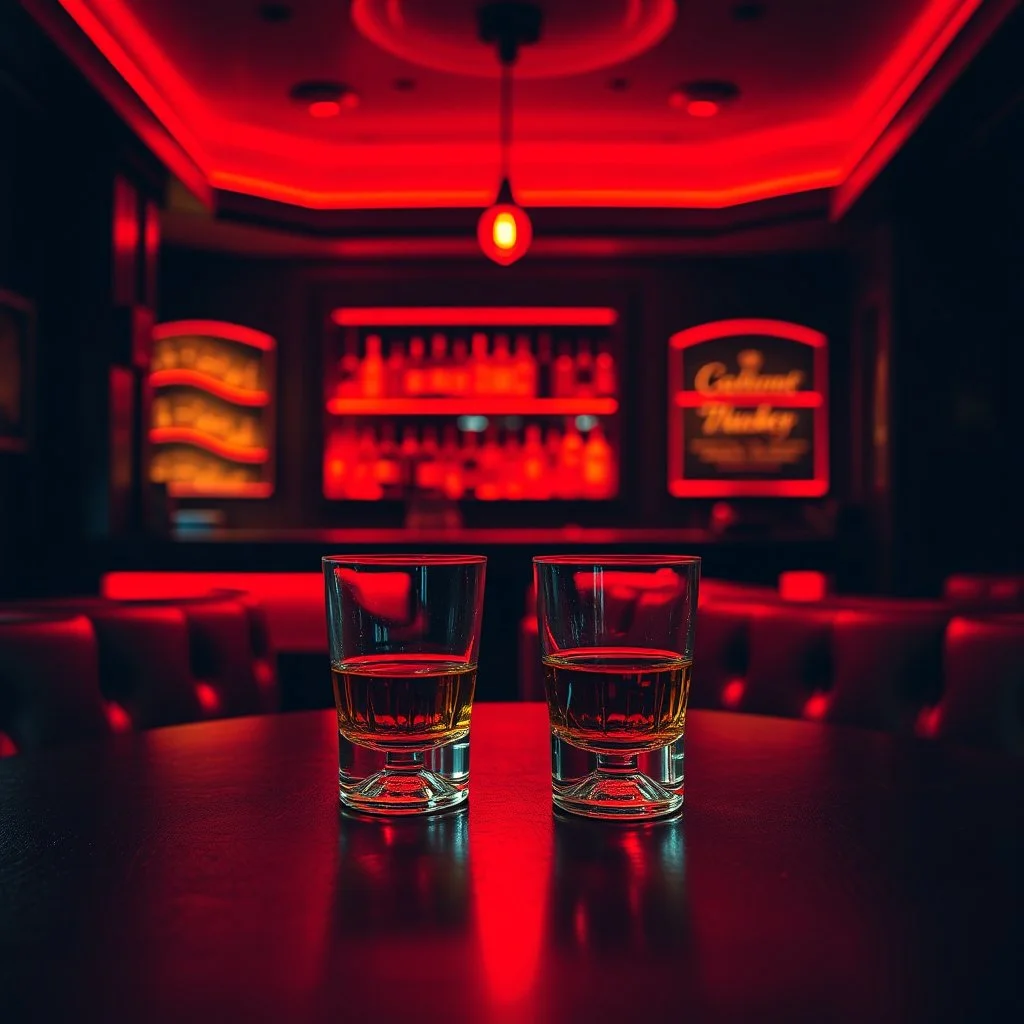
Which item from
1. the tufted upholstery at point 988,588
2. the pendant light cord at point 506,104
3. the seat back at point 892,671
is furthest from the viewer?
the pendant light cord at point 506,104

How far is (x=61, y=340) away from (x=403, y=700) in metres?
4.37

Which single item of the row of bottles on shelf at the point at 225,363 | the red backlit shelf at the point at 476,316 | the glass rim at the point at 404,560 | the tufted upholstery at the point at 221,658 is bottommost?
the tufted upholstery at the point at 221,658

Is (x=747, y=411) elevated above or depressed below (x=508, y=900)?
above

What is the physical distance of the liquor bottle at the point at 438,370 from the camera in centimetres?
643

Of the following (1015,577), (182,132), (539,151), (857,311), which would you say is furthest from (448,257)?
(1015,577)

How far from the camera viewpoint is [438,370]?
21.1 ft

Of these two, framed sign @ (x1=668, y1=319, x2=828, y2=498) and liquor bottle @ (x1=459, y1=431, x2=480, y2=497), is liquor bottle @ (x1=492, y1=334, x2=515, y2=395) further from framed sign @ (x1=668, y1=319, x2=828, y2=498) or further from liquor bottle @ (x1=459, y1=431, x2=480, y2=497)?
framed sign @ (x1=668, y1=319, x2=828, y2=498)

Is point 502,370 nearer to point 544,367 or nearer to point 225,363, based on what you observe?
point 544,367

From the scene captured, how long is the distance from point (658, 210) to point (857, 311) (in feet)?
4.43

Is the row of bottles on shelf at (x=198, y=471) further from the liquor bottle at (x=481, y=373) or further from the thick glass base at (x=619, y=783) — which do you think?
the thick glass base at (x=619, y=783)

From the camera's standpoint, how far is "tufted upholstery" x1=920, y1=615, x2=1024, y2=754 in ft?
4.48

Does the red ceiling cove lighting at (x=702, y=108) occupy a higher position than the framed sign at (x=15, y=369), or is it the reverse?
the red ceiling cove lighting at (x=702, y=108)

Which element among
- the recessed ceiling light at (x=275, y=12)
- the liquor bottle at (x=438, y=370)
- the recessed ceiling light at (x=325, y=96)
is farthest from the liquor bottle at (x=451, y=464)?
the recessed ceiling light at (x=275, y=12)

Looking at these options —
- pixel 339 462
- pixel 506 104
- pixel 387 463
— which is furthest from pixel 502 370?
pixel 506 104
